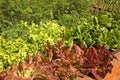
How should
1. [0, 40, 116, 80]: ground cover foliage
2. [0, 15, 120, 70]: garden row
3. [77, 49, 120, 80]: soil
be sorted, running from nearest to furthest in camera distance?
[0, 40, 116, 80]: ground cover foliage
[0, 15, 120, 70]: garden row
[77, 49, 120, 80]: soil

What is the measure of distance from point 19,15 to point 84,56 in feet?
4.43

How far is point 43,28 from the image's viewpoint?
207 inches

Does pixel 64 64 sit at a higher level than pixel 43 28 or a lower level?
lower

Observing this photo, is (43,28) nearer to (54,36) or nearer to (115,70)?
(54,36)

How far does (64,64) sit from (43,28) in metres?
1.00

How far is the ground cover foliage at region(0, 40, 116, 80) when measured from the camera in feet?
13.4

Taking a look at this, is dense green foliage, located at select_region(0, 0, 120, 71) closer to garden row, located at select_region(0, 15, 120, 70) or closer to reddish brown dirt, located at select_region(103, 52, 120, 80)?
garden row, located at select_region(0, 15, 120, 70)

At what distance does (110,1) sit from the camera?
277 inches

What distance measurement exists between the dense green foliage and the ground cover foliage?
261mm

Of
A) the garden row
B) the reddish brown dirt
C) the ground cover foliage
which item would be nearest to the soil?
the reddish brown dirt

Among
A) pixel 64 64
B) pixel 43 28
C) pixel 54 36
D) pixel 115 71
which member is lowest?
pixel 115 71

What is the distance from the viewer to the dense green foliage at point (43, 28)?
4684mm

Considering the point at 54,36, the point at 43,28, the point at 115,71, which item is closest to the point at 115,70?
the point at 115,71

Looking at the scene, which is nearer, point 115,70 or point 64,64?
point 64,64
